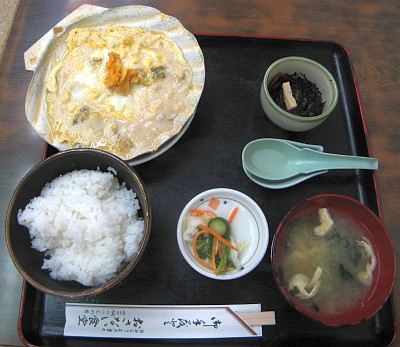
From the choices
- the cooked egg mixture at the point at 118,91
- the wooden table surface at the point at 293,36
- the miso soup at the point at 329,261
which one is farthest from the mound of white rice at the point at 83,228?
the miso soup at the point at 329,261

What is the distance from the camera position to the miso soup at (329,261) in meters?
1.40

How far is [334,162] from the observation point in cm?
162

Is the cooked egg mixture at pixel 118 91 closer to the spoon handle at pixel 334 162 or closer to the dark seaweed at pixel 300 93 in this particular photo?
the dark seaweed at pixel 300 93

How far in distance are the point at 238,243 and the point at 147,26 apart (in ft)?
3.99

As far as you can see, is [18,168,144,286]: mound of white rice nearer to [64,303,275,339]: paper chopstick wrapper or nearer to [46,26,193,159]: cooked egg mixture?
[64,303,275,339]: paper chopstick wrapper

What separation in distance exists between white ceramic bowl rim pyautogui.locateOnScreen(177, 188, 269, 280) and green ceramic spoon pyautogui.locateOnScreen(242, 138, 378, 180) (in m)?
0.15

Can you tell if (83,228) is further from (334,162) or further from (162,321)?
(334,162)

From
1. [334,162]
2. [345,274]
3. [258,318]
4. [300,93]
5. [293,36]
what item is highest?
[293,36]

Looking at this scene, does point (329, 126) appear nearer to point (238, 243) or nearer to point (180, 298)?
point (238, 243)

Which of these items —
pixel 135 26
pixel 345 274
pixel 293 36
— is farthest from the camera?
pixel 293 36

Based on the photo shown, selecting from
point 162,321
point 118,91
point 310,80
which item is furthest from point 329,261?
point 118,91

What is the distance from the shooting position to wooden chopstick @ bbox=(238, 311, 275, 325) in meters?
1.42

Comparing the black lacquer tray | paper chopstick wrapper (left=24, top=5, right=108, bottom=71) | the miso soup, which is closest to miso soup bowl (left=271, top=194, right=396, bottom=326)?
the miso soup

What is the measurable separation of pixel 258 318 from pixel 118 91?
1.22 m
